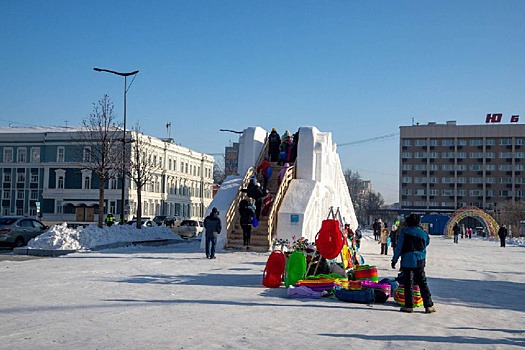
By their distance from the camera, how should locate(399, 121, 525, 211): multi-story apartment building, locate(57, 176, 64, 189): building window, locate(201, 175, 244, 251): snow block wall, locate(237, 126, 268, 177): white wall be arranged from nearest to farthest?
locate(201, 175, 244, 251): snow block wall, locate(237, 126, 268, 177): white wall, locate(57, 176, 64, 189): building window, locate(399, 121, 525, 211): multi-story apartment building

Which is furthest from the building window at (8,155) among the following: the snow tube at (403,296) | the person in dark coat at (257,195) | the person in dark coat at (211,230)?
the snow tube at (403,296)

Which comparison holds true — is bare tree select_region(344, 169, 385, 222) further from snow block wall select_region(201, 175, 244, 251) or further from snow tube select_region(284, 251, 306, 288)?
snow tube select_region(284, 251, 306, 288)

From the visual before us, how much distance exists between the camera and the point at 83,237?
22141 millimetres

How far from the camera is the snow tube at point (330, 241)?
12875 millimetres

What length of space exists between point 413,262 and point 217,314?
3.49 meters

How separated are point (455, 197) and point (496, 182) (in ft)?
24.6

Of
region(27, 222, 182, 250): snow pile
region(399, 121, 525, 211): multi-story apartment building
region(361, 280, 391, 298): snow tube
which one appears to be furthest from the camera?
region(399, 121, 525, 211): multi-story apartment building

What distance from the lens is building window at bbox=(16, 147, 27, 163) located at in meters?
72.1

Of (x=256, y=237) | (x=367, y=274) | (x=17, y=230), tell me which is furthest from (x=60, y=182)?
(x=367, y=274)

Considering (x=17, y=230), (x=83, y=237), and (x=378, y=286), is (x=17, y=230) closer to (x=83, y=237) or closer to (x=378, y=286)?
(x=83, y=237)

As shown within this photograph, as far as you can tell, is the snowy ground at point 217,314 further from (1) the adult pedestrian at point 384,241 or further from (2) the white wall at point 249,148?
(2) the white wall at point 249,148

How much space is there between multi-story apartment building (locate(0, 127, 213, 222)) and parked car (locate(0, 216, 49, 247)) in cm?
4141

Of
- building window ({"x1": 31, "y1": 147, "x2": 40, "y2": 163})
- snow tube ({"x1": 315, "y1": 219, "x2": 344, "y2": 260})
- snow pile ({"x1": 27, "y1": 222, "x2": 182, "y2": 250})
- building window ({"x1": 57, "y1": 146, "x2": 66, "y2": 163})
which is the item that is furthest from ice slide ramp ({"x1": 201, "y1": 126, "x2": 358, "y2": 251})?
building window ({"x1": 31, "y1": 147, "x2": 40, "y2": 163})

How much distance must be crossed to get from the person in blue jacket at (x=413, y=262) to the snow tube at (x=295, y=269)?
2.71 meters
